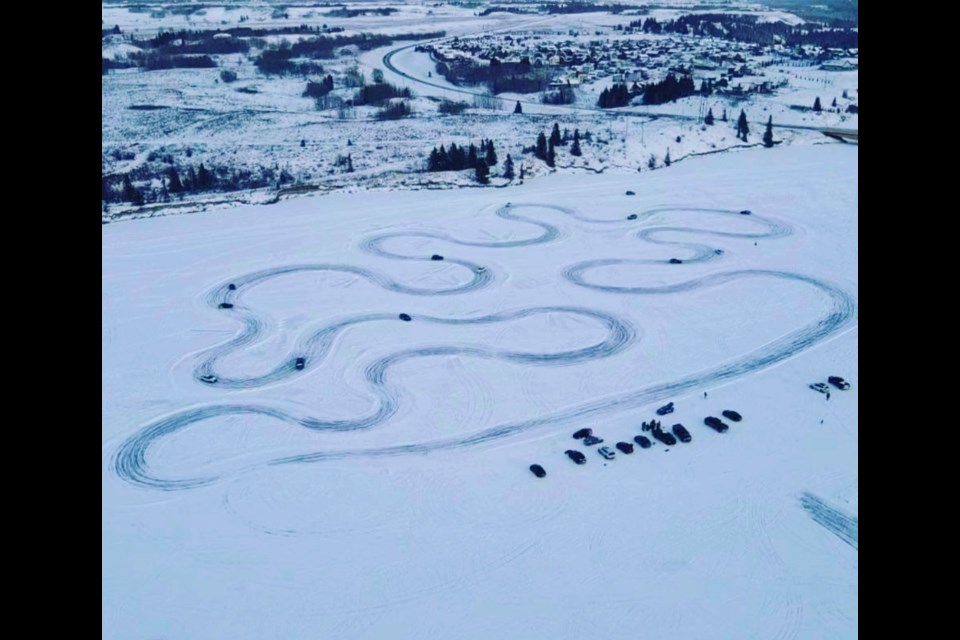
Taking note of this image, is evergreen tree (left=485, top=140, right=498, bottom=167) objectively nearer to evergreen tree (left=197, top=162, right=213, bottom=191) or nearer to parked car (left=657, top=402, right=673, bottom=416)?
evergreen tree (left=197, top=162, right=213, bottom=191)

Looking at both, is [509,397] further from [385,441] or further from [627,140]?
[627,140]

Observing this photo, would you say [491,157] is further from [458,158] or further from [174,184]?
[174,184]

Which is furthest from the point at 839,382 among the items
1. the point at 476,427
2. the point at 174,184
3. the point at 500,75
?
the point at 500,75

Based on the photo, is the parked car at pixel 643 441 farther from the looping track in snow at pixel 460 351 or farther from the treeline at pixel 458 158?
the treeline at pixel 458 158

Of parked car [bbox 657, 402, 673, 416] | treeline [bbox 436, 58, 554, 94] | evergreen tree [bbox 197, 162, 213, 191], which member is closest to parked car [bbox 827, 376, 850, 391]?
parked car [bbox 657, 402, 673, 416]

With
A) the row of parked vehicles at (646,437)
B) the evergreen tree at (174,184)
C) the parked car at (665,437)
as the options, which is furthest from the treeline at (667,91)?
the parked car at (665,437)

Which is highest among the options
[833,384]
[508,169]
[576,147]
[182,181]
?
[576,147]
